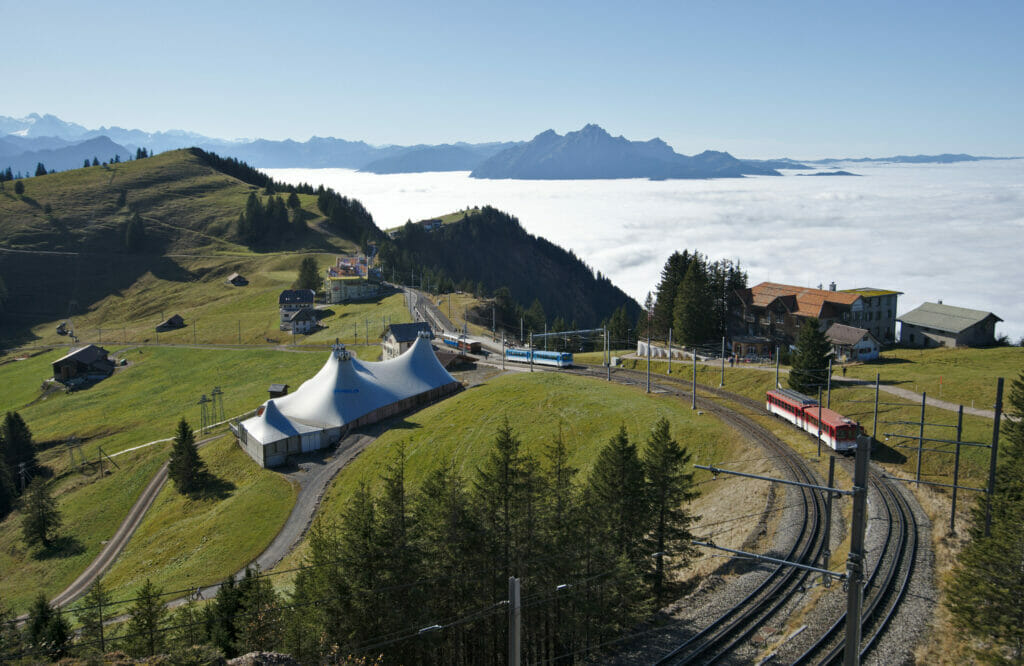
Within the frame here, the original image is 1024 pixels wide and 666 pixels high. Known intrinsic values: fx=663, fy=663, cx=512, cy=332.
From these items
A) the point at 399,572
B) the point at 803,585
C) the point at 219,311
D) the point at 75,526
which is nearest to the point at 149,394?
the point at 75,526

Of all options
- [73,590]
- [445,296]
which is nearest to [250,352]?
[445,296]

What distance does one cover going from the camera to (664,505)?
109 feet

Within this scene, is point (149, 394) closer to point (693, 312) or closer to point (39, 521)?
point (39, 521)

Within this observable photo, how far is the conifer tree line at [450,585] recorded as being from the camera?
26.7 m

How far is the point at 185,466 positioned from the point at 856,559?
223ft

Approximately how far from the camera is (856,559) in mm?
14773

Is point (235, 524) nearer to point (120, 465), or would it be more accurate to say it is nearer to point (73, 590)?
point (73, 590)

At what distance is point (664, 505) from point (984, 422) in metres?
37.6

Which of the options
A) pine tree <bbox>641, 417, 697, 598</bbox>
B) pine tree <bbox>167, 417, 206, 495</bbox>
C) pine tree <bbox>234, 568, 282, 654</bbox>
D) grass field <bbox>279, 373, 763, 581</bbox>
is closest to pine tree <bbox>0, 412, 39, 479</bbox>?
pine tree <bbox>167, 417, 206, 495</bbox>

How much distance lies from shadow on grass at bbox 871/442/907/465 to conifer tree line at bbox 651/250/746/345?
1399 inches

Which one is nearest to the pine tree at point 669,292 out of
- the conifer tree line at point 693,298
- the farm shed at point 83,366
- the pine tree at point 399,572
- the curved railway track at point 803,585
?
the conifer tree line at point 693,298

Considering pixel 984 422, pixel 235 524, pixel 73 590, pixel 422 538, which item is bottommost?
pixel 73 590

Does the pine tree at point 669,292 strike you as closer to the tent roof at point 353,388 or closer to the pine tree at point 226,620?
the tent roof at point 353,388

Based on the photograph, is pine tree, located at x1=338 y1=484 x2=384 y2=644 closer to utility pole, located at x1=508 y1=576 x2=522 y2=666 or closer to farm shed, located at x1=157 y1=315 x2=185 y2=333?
utility pole, located at x1=508 y1=576 x2=522 y2=666
